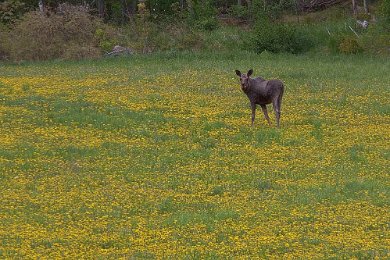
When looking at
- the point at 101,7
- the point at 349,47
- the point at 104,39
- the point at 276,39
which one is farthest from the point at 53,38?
the point at 349,47

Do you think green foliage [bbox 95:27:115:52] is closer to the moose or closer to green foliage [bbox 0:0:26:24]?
green foliage [bbox 0:0:26:24]

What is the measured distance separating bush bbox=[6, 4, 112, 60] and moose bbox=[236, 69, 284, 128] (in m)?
22.6

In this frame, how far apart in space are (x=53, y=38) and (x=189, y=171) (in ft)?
95.8

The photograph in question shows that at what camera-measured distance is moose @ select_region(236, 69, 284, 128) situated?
23.7 meters

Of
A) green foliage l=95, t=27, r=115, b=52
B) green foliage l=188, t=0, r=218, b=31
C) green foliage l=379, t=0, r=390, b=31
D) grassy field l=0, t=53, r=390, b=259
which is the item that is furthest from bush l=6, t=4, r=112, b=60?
green foliage l=379, t=0, r=390, b=31

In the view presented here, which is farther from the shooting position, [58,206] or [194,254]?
[58,206]

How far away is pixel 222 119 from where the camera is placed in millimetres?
24938

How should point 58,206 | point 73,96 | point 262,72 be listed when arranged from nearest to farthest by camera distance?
1. point 58,206
2. point 73,96
3. point 262,72

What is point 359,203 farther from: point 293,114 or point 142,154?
point 293,114

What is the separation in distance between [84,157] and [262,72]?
59.5 feet

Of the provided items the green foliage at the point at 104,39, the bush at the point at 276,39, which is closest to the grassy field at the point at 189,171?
the bush at the point at 276,39

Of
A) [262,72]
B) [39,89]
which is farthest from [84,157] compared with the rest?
[262,72]

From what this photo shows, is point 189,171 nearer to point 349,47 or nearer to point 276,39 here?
point 349,47

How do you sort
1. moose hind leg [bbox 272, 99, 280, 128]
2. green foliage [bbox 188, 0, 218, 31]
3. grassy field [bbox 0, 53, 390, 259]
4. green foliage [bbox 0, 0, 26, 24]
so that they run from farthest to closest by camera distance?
green foliage [bbox 188, 0, 218, 31] → green foliage [bbox 0, 0, 26, 24] → moose hind leg [bbox 272, 99, 280, 128] → grassy field [bbox 0, 53, 390, 259]
